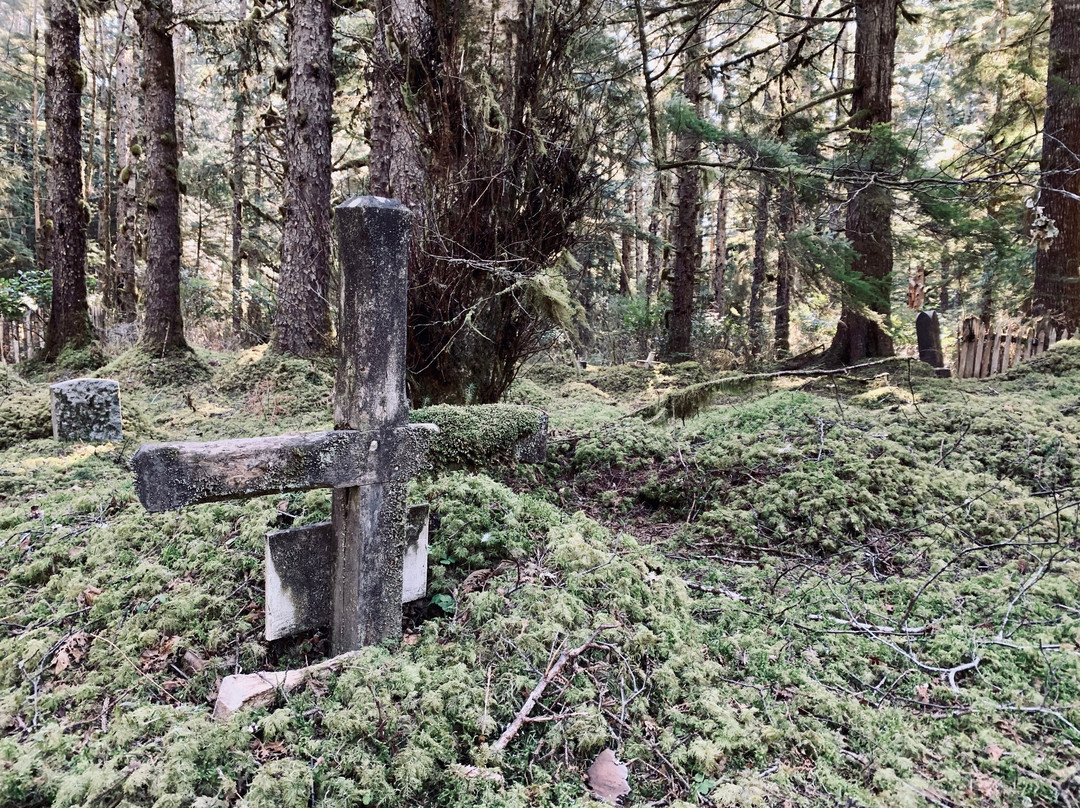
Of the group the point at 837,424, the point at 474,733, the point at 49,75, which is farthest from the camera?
the point at 49,75

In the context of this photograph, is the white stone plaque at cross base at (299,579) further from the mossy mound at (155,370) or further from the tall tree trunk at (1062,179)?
the tall tree trunk at (1062,179)

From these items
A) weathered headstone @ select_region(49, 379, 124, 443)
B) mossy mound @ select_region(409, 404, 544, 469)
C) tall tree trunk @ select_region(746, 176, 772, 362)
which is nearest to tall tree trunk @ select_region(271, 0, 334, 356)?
weathered headstone @ select_region(49, 379, 124, 443)

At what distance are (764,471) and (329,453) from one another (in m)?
3.22

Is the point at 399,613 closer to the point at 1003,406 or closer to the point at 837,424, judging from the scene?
the point at 837,424

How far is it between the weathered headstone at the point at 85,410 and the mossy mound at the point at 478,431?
13.2ft

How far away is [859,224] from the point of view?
8016mm

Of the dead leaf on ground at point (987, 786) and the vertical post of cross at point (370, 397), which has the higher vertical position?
the vertical post of cross at point (370, 397)

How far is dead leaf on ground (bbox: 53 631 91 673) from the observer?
86.4 inches

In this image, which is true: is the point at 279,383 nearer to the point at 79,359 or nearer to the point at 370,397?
the point at 79,359

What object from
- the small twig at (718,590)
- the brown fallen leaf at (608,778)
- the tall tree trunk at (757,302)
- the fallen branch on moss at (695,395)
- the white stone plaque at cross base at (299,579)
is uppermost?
the tall tree trunk at (757,302)

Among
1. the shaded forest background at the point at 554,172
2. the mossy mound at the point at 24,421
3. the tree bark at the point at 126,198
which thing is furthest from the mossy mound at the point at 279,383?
the tree bark at the point at 126,198

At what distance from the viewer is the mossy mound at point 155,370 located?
843cm

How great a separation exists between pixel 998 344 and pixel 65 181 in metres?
14.3

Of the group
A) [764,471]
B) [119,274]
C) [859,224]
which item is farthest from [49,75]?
[859,224]
